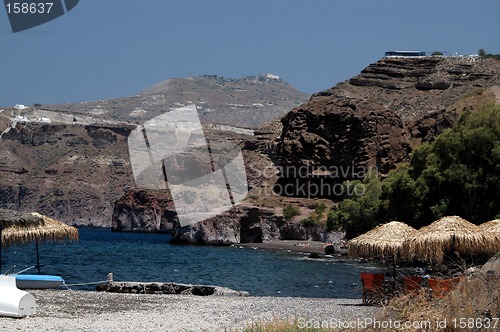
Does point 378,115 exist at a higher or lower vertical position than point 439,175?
higher

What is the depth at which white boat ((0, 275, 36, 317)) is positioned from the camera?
16.2 meters

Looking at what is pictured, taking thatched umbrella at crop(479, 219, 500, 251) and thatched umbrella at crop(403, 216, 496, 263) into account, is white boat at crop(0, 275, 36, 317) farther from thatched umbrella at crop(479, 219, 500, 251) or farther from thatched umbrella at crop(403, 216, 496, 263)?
thatched umbrella at crop(479, 219, 500, 251)

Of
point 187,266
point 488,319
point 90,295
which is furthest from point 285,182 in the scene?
point 488,319

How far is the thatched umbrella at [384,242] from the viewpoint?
22.4m

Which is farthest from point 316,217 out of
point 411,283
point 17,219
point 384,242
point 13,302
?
point 13,302

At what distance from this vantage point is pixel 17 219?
2597 cm

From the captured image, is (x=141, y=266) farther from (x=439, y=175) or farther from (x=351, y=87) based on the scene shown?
(x=351, y=87)

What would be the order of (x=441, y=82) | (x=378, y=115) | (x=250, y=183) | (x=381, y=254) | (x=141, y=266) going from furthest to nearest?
(x=441, y=82) → (x=250, y=183) → (x=378, y=115) → (x=141, y=266) → (x=381, y=254)

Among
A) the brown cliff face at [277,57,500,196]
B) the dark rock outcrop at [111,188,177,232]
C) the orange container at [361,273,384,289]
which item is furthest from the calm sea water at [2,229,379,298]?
the dark rock outcrop at [111,188,177,232]

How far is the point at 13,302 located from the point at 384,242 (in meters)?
10.5

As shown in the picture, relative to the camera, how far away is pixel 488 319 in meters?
11.2

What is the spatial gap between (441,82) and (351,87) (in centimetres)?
1758
